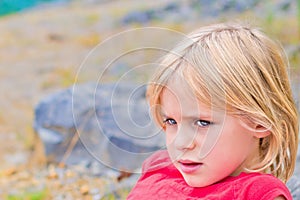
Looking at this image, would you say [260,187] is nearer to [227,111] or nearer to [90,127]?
[227,111]

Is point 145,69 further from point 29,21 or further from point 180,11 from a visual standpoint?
point 29,21

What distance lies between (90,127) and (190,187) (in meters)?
1.85

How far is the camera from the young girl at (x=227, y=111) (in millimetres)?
1793

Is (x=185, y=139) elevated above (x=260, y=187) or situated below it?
above

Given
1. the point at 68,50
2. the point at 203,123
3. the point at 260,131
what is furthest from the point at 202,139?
the point at 68,50

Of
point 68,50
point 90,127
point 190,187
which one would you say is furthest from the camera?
point 68,50

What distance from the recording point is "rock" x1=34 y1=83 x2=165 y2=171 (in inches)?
117

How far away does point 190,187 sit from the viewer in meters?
1.95

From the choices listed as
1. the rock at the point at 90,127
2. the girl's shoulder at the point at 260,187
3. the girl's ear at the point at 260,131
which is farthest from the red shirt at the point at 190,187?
the rock at the point at 90,127

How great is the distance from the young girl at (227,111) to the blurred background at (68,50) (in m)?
0.12

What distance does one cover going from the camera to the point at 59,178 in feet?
12.8

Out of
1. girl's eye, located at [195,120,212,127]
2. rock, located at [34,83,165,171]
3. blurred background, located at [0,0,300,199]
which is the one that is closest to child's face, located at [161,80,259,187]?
girl's eye, located at [195,120,212,127]

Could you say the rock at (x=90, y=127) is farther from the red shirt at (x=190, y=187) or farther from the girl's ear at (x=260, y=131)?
the girl's ear at (x=260, y=131)

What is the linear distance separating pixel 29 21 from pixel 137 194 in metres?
9.92
